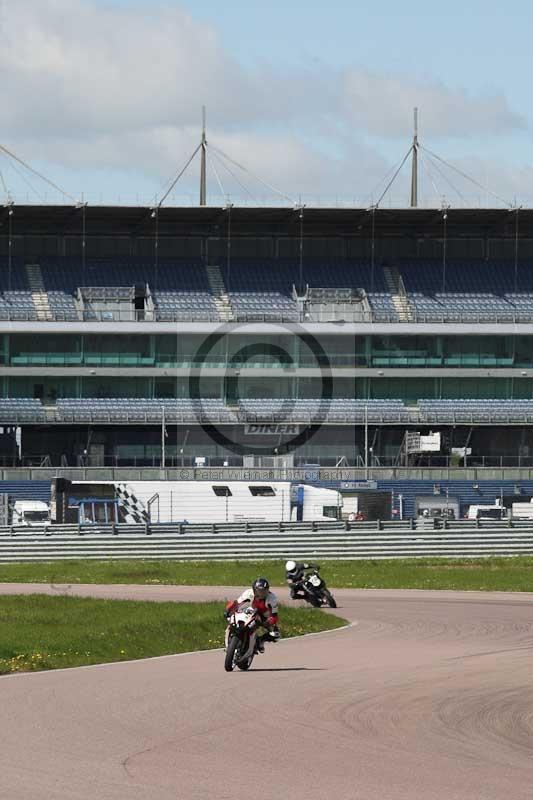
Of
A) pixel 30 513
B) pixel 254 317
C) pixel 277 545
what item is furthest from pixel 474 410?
Result: pixel 277 545

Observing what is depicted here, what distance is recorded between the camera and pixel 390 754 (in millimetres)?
12094

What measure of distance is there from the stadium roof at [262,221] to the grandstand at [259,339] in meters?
0.14

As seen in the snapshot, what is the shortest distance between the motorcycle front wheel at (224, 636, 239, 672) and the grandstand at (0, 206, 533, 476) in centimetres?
5805

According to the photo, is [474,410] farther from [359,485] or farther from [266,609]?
[266,609]

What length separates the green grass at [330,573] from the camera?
39812mm

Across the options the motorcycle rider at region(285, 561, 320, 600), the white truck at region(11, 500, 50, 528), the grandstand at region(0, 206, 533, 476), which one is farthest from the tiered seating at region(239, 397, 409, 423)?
the motorcycle rider at region(285, 561, 320, 600)

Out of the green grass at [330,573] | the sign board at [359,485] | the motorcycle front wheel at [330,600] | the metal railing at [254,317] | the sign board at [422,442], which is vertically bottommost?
the green grass at [330,573]

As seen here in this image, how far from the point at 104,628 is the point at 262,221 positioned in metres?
64.4

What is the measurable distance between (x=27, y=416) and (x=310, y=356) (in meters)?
17.1

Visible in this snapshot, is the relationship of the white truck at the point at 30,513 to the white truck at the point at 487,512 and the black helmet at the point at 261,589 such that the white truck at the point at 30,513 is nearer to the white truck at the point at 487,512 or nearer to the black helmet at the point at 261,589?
the white truck at the point at 487,512

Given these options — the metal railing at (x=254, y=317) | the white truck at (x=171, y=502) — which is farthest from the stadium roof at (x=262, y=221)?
the white truck at (x=171, y=502)

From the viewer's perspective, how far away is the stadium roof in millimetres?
84312

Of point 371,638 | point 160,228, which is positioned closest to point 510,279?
point 160,228

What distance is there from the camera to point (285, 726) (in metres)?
13.7
